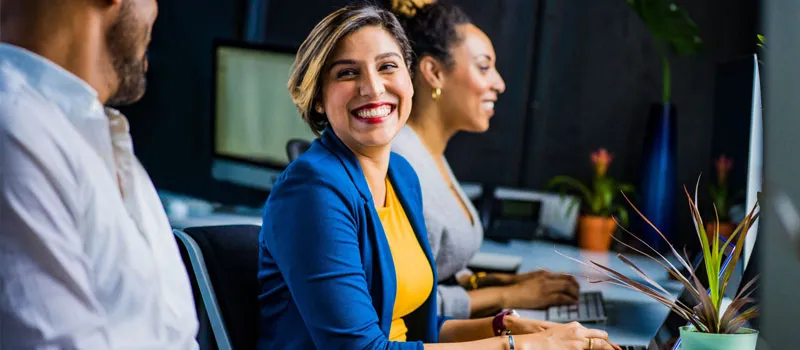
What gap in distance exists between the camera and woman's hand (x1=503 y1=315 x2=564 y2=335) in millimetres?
1421

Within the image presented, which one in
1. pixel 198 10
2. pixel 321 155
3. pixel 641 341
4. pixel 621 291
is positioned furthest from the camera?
pixel 198 10

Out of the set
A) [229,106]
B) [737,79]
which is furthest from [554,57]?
[737,79]

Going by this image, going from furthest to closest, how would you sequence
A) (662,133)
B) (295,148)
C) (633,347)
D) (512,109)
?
1. (512,109)
2. (662,133)
3. (295,148)
4. (633,347)

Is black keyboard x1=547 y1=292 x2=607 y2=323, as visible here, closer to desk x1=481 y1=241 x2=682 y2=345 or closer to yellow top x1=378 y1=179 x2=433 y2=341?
desk x1=481 y1=241 x2=682 y2=345

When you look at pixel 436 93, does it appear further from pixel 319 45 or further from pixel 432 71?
pixel 319 45

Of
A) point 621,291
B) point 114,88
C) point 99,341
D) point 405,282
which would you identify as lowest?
point 621,291

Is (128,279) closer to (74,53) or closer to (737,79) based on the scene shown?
(74,53)

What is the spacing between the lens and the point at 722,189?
6.68 feet

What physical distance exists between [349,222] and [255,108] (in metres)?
1.74

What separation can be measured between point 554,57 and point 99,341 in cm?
249

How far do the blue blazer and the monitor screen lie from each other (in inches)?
54.6

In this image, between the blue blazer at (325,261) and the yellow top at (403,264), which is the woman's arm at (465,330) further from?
the blue blazer at (325,261)

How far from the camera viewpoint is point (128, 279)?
712 millimetres

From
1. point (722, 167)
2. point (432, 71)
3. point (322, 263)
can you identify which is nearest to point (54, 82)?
point (322, 263)
